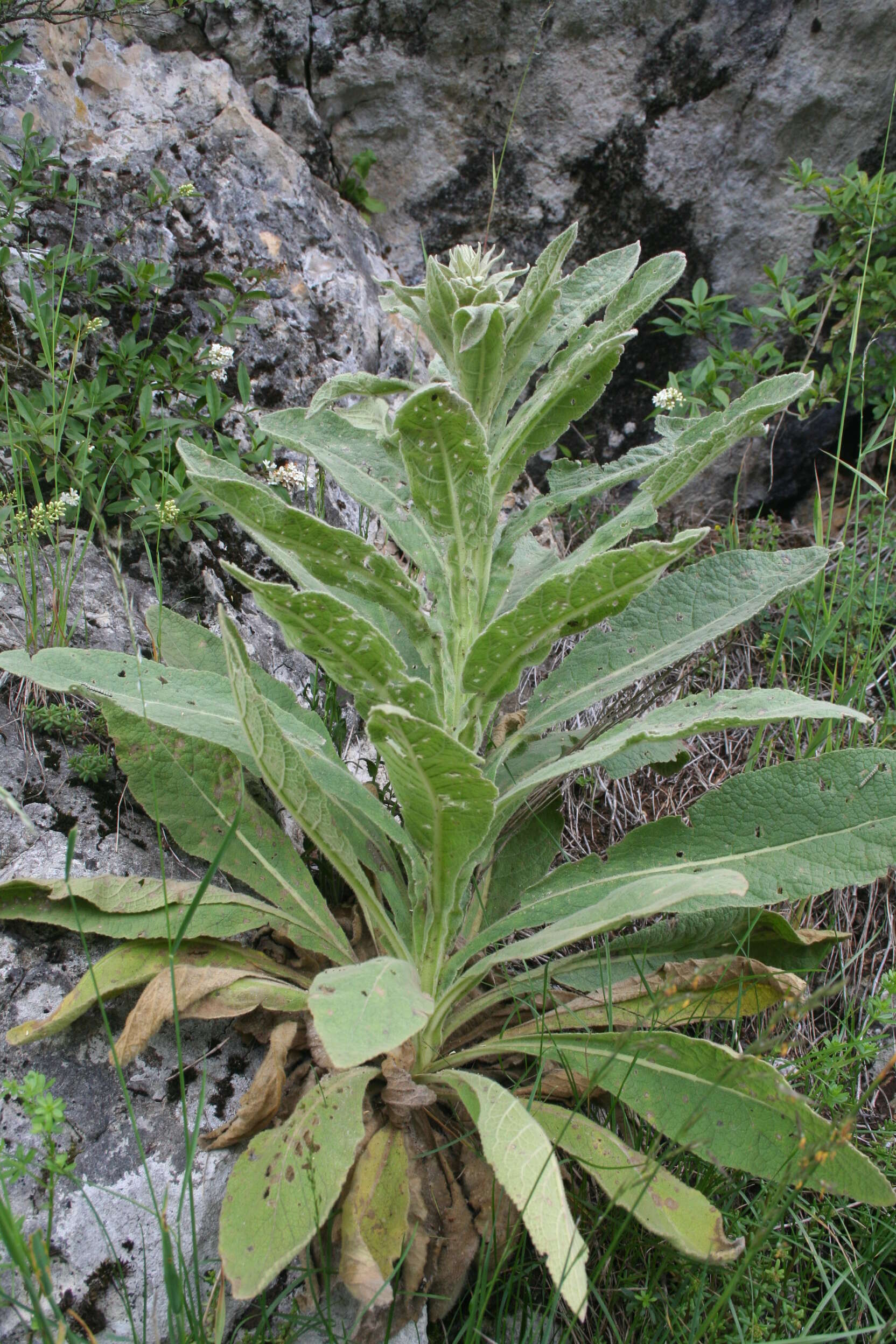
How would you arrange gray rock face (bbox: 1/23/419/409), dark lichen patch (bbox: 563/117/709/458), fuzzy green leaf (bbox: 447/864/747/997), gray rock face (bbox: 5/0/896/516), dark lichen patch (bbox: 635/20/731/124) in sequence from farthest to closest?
1. dark lichen patch (bbox: 563/117/709/458)
2. dark lichen patch (bbox: 635/20/731/124)
3. gray rock face (bbox: 5/0/896/516)
4. gray rock face (bbox: 1/23/419/409)
5. fuzzy green leaf (bbox: 447/864/747/997)

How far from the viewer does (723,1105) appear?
1.38m

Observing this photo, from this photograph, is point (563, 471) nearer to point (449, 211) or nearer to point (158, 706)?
point (158, 706)

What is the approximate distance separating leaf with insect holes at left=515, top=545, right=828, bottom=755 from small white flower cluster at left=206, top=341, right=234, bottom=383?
129 centimetres

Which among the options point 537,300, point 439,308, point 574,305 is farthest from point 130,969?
point 574,305

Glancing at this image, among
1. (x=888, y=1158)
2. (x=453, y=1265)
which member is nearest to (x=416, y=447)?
(x=453, y=1265)

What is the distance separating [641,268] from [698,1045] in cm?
147

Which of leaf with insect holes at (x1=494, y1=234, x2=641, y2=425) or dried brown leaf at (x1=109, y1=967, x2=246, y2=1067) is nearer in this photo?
dried brown leaf at (x1=109, y1=967, x2=246, y2=1067)

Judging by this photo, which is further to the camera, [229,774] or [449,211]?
[449,211]

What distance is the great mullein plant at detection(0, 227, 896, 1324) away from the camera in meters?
1.27

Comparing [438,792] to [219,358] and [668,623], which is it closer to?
[668,623]

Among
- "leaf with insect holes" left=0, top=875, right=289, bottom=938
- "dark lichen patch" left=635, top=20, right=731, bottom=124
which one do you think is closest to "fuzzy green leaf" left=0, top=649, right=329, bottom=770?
"leaf with insect holes" left=0, top=875, right=289, bottom=938

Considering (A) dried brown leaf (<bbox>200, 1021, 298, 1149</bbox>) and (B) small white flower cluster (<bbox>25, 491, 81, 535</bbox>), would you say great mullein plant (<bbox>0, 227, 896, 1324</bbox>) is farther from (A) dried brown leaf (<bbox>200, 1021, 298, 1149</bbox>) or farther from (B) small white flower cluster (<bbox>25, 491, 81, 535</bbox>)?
(B) small white flower cluster (<bbox>25, 491, 81, 535</bbox>)

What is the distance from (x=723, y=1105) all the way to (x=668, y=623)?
91cm

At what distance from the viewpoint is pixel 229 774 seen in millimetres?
1785
